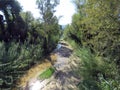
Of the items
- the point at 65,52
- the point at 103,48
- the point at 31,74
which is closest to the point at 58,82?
the point at 103,48

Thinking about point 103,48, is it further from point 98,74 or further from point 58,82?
point 58,82

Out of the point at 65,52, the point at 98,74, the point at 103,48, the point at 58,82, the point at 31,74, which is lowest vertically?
the point at 65,52

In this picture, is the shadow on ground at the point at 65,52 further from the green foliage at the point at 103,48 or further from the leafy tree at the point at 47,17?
the green foliage at the point at 103,48

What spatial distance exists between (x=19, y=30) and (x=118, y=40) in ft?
40.1

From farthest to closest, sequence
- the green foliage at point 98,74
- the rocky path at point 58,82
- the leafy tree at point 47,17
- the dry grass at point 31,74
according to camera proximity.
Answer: the leafy tree at point 47,17
the dry grass at point 31,74
the rocky path at point 58,82
the green foliage at point 98,74

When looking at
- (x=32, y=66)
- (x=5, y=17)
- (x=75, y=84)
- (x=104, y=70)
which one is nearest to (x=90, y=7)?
(x=104, y=70)

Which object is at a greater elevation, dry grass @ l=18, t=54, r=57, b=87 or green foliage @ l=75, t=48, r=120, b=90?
green foliage @ l=75, t=48, r=120, b=90

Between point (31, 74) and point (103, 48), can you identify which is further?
point (31, 74)

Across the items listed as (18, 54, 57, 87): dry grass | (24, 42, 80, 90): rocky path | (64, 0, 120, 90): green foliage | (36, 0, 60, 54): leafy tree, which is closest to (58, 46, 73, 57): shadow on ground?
(36, 0, 60, 54): leafy tree

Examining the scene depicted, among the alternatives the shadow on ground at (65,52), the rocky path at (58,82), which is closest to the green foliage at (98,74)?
the rocky path at (58,82)

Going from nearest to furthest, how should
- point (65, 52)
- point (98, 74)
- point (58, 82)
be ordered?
point (98, 74), point (58, 82), point (65, 52)

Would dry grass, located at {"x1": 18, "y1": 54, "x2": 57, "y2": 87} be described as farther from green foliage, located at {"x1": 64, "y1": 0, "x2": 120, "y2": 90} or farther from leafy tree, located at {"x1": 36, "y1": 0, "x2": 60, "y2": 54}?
leafy tree, located at {"x1": 36, "y1": 0, "x2": 60, "y2": 54}

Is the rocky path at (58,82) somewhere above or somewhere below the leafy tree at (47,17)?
below

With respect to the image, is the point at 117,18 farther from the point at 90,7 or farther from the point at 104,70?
the point at 104,70
